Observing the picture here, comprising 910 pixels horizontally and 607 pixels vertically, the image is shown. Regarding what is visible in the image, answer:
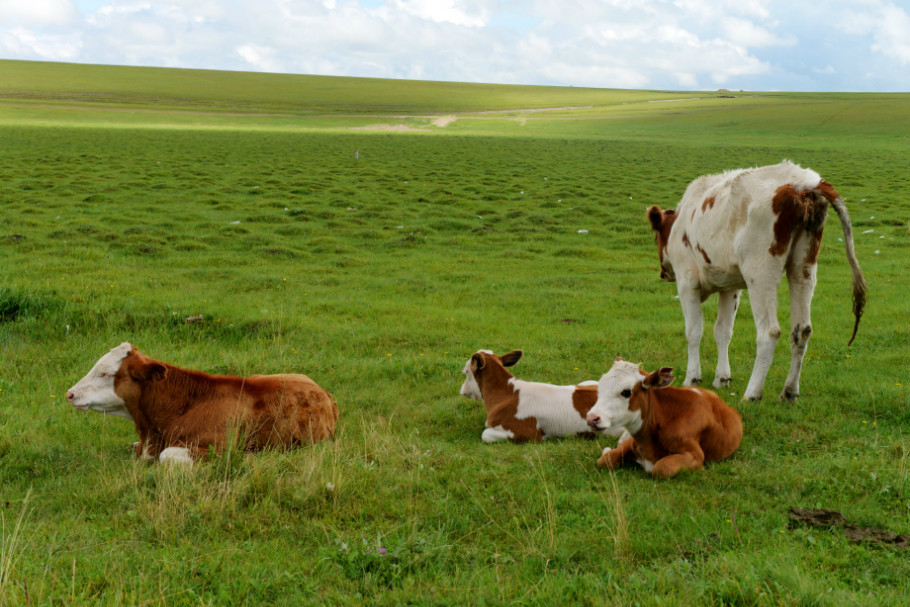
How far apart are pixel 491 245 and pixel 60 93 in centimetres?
12588

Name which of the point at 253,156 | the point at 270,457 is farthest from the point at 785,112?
the point at 270,457

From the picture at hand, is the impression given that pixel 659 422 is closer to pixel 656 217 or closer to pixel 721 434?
pixel 721 434

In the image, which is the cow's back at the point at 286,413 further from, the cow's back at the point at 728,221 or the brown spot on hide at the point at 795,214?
the brown spot on hide at the point at 795,214

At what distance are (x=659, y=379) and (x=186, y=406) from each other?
4548 mm

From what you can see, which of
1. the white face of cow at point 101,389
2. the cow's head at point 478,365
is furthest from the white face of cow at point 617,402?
the white face of cow at point 101,389

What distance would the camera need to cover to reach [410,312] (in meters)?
13.3

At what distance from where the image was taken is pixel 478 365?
8.30 metres

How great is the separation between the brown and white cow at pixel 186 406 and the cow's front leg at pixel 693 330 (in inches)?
198

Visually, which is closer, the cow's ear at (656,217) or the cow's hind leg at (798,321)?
the cow's hind leg at (798,321)

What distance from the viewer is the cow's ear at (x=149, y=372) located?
6.84m

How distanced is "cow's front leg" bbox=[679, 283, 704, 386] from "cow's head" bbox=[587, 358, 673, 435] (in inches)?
126

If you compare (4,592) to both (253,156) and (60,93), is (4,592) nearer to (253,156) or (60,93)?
(253,156)

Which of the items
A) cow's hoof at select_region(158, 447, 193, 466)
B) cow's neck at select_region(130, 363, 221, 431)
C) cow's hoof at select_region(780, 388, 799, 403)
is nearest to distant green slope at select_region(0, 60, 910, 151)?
cow's hoof at select_region(780, 388, 799, 403)

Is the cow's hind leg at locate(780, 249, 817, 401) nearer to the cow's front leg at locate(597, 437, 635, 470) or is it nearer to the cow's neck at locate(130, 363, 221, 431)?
the cow's front leg at locate(597, 437, 635, 470)
